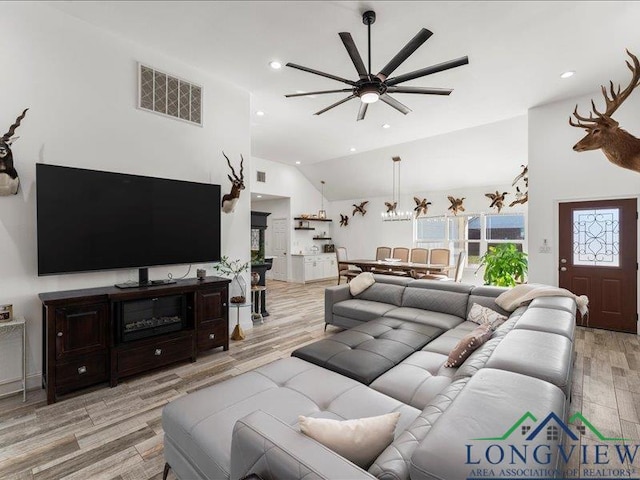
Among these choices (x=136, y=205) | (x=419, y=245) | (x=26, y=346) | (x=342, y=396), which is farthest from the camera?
(x=419, y=245)

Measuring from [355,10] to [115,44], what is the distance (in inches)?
100

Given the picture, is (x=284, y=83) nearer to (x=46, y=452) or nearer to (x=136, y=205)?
(x=136, y=205)

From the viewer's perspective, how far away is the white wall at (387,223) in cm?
781

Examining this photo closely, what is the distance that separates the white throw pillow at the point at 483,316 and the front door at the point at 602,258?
95.9 inches

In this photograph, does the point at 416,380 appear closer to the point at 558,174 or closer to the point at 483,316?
the point at 483,316

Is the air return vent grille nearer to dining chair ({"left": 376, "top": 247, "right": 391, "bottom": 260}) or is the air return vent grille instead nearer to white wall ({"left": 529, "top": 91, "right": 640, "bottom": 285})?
white wall ({"left": 529, "top": 91, "right": 640, "bottom": 285})

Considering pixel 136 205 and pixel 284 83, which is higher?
pixel 284 83

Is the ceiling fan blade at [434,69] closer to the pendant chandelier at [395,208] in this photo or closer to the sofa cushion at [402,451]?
the sofa cushion at [402,451]

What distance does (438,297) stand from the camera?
12.5 feet

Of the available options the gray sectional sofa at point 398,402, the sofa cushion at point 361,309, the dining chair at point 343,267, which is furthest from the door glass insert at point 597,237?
the dining chair at point 343,267

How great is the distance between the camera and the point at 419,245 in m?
9.03

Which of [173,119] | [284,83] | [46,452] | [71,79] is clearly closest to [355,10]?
[284,83]

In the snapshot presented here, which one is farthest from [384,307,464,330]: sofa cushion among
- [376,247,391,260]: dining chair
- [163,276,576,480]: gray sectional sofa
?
[376,247,391,260]: dining chair

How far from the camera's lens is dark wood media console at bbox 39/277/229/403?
2527 mm
